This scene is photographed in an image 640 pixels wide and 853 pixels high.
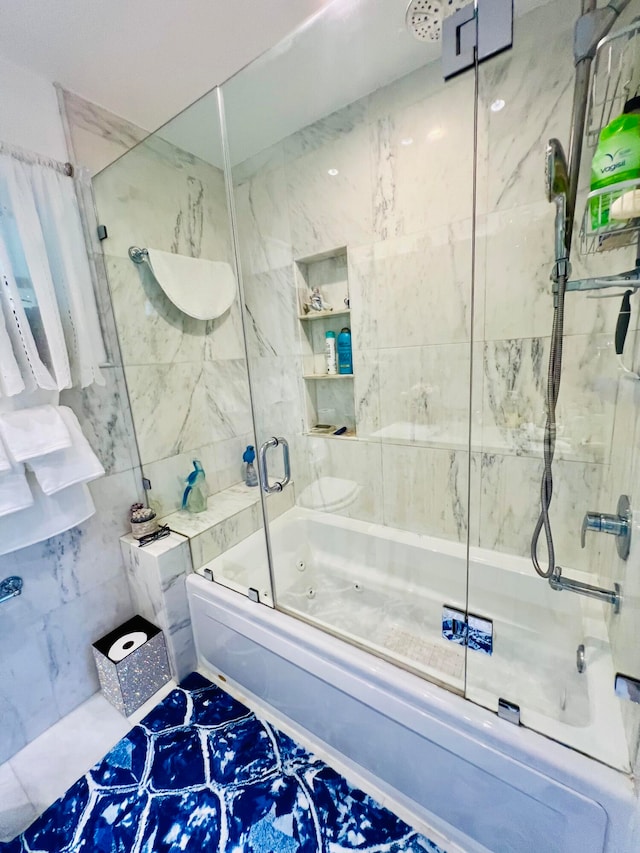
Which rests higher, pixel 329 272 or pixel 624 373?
pixel 329 272

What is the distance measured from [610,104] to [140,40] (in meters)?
1.53

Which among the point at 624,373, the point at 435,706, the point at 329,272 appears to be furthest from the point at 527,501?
the point at 329,272

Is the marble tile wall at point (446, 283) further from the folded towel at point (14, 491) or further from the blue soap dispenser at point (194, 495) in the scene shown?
the folded towel at point (14, 491)

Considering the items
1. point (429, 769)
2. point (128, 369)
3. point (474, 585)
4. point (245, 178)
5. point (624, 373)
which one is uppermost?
point (245, 178)

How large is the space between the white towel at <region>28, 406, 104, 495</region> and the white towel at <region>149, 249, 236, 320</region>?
787mm

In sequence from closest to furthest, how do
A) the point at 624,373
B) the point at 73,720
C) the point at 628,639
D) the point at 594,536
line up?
the point at 628,639, the point at 624,373, the point at 594,536, the point at 73,720

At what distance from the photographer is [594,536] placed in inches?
49.7

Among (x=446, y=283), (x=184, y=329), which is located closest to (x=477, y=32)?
(x=446, y=283)

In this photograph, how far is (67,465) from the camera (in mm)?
1210

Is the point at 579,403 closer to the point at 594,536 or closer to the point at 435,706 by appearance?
the point at 594,536

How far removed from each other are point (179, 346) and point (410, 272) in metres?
1.22

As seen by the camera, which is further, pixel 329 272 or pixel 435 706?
pixel 329 272

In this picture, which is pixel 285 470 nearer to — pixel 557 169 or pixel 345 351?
pixel 345 351

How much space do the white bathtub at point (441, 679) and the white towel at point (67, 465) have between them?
0.65 metres
